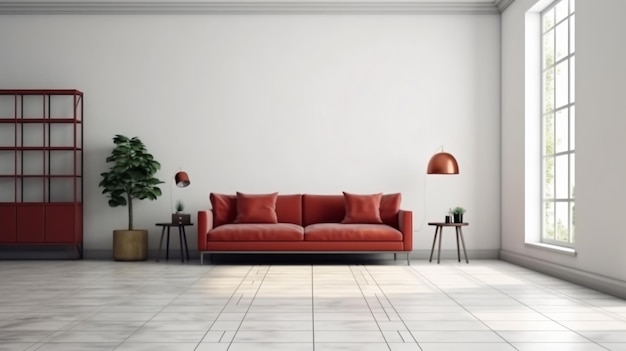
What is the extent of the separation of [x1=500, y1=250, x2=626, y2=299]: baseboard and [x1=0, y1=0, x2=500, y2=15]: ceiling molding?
3.51 m

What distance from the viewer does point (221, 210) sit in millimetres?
9352

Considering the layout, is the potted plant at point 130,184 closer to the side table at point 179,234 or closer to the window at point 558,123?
the side table at point 179,234

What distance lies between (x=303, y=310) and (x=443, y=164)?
437 centimetres

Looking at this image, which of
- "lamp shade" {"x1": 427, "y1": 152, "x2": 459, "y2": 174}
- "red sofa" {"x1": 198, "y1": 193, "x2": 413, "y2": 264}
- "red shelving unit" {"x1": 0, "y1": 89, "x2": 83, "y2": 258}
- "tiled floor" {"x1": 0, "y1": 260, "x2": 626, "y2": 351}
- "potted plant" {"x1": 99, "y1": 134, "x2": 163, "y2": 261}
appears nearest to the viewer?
"tiled floor" {"x1": 0, "y1": 260, "x2": 626, "y2": 351}

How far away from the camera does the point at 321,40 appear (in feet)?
32.2

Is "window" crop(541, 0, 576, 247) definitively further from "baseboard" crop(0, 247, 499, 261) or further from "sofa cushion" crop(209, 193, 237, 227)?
"sofa cushion" crop(209, 193, 237, 227)

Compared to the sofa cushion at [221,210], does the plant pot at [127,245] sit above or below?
below

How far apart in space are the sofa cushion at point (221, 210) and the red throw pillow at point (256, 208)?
7.4 inches

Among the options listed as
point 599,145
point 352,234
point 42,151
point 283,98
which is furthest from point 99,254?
point 599,145

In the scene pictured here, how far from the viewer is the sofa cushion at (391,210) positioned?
9305 mm

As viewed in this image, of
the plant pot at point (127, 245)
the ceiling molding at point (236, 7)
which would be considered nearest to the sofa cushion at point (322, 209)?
the plant pot at point (127, 245)

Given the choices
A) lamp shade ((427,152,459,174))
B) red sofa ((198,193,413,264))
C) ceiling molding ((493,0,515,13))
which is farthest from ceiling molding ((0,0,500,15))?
red sofa ((198,193,413,264))

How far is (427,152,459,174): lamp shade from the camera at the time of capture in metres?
9.02

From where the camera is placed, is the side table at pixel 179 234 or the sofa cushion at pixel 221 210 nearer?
the side table at pixel 179 234
